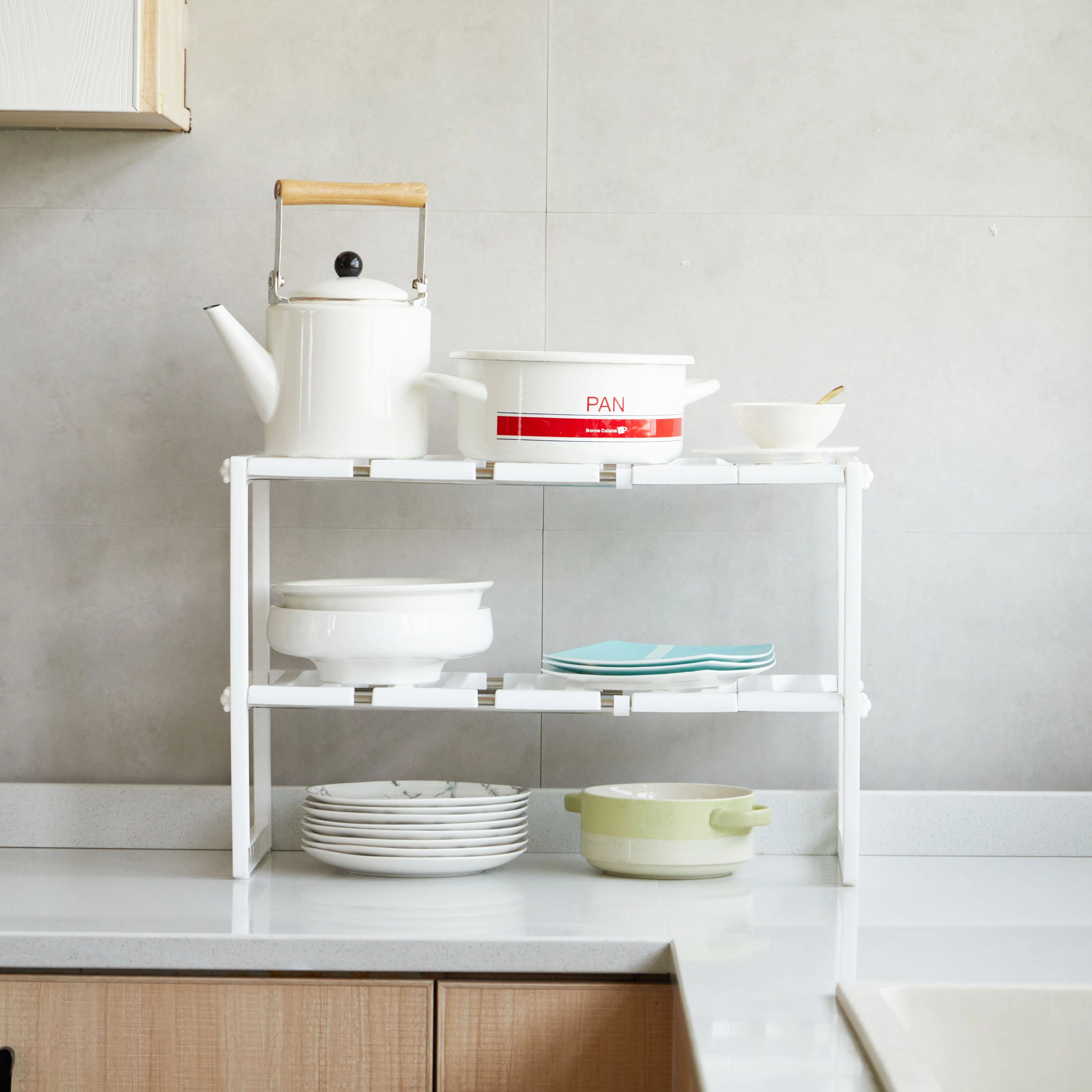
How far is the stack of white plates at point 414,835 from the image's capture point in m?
1.50

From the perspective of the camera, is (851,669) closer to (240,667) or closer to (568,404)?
(568,404)

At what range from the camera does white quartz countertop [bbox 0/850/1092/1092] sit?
1.11 m

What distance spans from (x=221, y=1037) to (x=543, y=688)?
0.53 metres

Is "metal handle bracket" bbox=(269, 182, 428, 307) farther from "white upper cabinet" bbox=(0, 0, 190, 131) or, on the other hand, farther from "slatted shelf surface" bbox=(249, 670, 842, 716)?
"slatted shelf surface" bbox=(249, 670, 842, 716)

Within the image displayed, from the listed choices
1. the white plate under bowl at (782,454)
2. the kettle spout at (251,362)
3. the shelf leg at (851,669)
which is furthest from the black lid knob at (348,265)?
the shelf leg at (851,669)

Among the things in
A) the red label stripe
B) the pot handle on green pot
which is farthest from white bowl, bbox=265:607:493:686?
the pot handle on green pot

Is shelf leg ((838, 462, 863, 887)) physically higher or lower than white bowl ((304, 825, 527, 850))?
higher

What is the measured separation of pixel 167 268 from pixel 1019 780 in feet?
4.50

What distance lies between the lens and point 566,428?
1.46 m

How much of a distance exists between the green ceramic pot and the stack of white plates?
11 centimetres

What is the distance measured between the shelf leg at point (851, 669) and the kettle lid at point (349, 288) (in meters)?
0.57

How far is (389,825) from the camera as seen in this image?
1.51m

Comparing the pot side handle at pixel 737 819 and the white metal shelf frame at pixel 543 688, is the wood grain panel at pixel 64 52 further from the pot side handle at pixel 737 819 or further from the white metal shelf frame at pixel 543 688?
the pot side handle at pixel 737 819

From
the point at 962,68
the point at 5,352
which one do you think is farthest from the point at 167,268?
the point at 962,68
